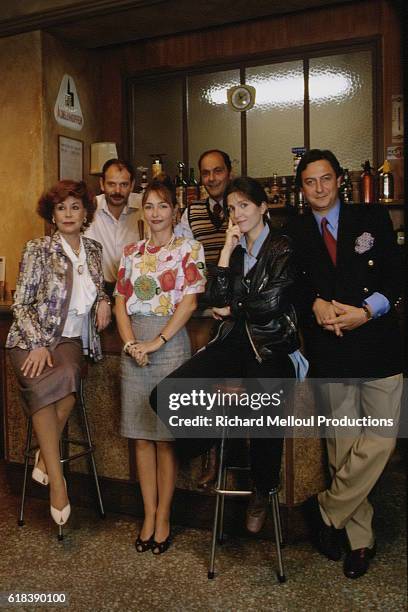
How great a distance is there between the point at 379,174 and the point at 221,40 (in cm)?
166

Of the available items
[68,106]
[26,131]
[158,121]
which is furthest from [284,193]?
[26,131]

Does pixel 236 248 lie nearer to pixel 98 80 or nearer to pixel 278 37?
pixel 278 37

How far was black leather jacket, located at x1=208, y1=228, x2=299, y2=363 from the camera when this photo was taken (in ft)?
7.77

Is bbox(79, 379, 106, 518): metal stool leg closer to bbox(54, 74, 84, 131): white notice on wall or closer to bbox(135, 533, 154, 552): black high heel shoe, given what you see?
bbox(135, 533, 154, 552): black high heel shoe

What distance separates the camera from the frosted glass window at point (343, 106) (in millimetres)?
4707

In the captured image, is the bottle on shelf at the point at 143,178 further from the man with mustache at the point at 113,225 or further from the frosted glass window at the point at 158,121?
the man with mustache at the point at 113,225

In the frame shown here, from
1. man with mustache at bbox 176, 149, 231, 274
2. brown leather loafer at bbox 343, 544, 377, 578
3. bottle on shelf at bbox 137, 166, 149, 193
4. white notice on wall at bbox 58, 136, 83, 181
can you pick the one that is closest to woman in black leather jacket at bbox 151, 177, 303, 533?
brown leather loafer at bbox 343, 544, 377, 578

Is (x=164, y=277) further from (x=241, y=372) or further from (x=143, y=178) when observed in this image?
(x=143, y=178)

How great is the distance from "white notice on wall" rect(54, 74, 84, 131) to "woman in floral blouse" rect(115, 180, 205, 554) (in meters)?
2.67

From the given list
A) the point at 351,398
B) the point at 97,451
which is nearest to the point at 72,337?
the point at 97,451

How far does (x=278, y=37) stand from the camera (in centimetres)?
484

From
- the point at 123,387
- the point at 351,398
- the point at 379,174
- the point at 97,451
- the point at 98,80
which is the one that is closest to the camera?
the point at 351,398

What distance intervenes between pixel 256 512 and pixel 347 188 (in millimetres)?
2837

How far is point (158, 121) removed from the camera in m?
5.40
